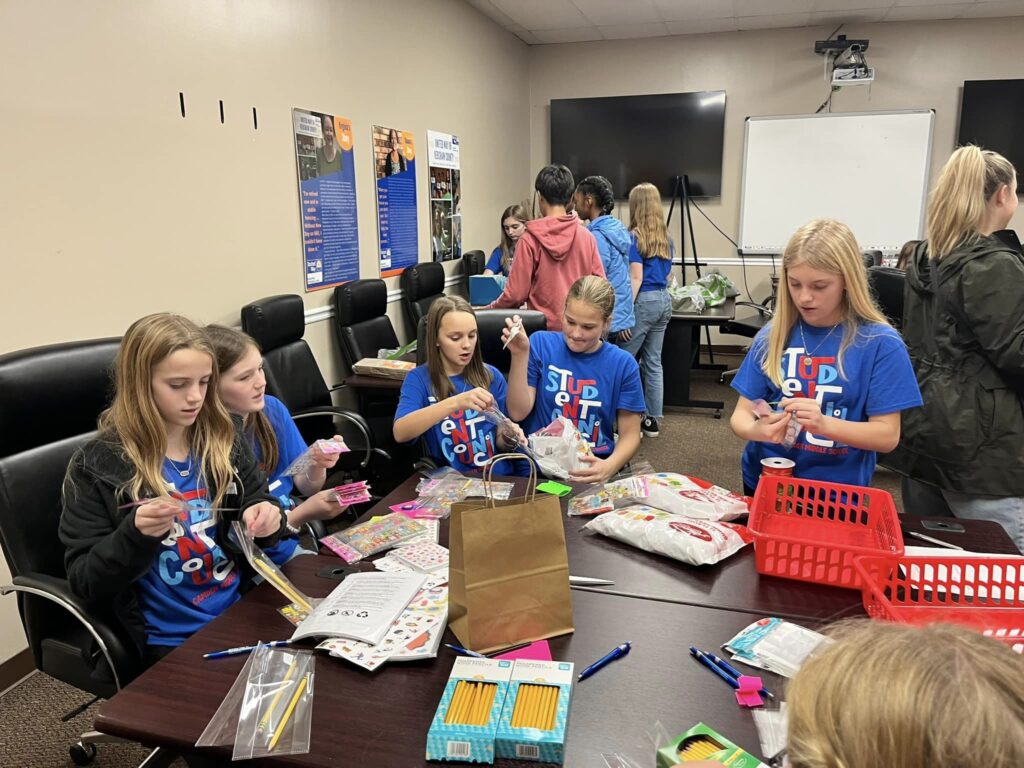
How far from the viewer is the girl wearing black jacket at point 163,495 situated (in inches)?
51.6

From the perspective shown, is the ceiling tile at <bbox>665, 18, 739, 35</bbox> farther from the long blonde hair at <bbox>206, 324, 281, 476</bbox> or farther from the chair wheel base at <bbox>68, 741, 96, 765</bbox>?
the chair wheel base at <bbox>68, 741, 96, 765</bbox>

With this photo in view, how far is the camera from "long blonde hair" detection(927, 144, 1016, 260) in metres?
1.78

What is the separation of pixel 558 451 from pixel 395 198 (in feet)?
8.94

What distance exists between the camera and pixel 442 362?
6.86 ft

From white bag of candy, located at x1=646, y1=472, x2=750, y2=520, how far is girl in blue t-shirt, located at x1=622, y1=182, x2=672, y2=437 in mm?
2776

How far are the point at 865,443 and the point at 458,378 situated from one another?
1.10 m

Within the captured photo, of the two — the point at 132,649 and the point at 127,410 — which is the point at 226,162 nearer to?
the point at 127,410

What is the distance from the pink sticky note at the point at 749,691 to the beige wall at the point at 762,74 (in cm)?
586

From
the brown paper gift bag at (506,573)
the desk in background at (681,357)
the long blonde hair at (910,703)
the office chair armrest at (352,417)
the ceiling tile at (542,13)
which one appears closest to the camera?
the long blonde hair at (910,703)

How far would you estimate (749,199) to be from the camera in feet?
20.4

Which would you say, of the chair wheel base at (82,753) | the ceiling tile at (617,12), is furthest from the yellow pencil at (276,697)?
the ceiling tile at (617,12)

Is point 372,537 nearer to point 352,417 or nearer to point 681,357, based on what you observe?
point 352,417

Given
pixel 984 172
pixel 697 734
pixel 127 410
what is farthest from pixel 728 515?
pixel 127 410

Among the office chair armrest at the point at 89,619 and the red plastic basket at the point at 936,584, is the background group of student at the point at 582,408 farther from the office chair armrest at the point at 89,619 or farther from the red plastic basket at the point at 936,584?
the red plastic basket at the point at 936,584
